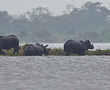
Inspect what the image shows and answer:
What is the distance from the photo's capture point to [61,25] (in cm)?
15962

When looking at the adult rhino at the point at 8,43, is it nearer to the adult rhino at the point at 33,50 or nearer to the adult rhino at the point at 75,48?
the adult rhino at the point at 33,50

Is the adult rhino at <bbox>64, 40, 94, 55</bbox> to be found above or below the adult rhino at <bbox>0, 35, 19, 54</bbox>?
below

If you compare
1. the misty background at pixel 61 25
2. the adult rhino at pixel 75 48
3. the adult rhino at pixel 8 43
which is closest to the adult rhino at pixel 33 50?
the adult rhino at pixel 75 48

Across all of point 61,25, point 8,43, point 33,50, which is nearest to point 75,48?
point 33,50

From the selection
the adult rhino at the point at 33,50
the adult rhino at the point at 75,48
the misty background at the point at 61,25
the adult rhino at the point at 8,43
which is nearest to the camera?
the adult rhino at the point at 33,50

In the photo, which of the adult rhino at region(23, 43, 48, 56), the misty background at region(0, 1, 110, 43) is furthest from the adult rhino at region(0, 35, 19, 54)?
the misty background at region(0, 1, 110, 43)

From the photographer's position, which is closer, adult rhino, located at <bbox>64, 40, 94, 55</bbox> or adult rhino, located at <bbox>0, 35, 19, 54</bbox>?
adult rhino, located at <bbox>64, 40, 94, 55</bbox>

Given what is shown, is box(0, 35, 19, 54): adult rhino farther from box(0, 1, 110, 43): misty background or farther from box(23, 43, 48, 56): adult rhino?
box(0, 1, 110, 43): misty background

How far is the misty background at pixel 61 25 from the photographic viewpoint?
5699 inches

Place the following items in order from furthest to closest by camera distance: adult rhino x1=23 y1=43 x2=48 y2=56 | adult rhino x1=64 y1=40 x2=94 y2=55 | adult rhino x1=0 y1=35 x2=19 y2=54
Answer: adult rhino x1=0 y1=35 x2=19 y2=54, adult rhino x1=64 y1=40 x2=94 y2=55, adult rhino x1=23 y1=43 x2=48 y2=56

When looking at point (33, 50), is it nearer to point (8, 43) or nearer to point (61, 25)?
point (8, 43)

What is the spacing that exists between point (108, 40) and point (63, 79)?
130288mm

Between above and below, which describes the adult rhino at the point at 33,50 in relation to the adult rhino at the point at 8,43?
below

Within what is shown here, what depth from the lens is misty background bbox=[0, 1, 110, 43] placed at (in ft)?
475
